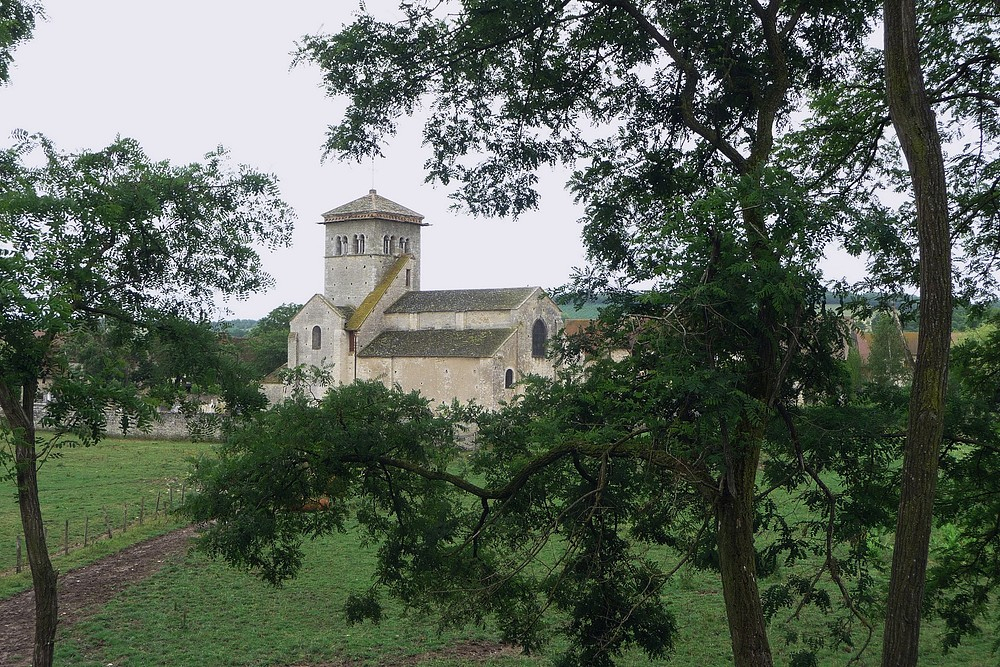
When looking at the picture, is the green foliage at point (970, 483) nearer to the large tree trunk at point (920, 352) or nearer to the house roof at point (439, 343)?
the large tree trunk at point (920, 352)

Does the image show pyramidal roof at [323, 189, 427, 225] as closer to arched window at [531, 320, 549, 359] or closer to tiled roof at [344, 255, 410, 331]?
tiled roof at [344, 255, 410, 331]

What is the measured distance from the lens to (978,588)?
33.7ft

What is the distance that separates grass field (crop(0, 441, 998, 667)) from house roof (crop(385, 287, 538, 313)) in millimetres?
28067

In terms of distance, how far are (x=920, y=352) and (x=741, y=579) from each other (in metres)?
2.61

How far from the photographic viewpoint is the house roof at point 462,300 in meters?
48.1

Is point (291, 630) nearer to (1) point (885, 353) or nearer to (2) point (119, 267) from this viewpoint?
(2) point (119, 267)

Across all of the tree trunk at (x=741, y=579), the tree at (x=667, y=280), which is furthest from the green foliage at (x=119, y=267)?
the tree trunk at (x=741, y=579)

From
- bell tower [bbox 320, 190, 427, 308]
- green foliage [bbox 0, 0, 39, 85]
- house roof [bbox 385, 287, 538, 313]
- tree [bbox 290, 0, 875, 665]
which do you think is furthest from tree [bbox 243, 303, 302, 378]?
tree [bbox 290, 0, 875, 665]

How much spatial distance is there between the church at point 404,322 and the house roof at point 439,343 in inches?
2.4

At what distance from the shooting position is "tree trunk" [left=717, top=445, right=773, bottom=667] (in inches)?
321

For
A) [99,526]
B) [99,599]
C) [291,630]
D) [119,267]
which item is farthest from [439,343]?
[119,267]

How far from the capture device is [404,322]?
51.2 meters

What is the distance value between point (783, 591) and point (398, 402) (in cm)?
433

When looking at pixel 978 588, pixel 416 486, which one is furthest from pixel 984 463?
pixel 416 486
